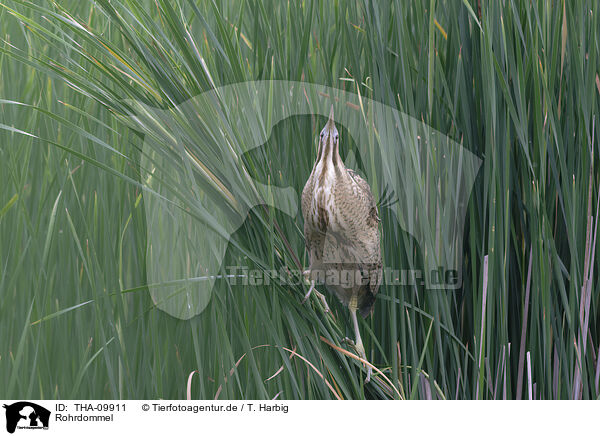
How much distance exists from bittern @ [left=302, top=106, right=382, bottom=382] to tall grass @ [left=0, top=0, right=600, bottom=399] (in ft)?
0.08

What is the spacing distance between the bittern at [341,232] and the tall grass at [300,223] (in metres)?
0.02

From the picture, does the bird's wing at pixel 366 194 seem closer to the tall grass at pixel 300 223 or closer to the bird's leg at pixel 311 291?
the tall grass at pixel 300 223

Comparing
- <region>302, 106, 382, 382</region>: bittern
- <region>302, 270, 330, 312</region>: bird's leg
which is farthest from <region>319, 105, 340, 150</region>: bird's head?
<region>302, 270, 330, 312</region>: bird's leg

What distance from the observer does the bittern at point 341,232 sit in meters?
0.70

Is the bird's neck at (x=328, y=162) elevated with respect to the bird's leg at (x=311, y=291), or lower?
elevated

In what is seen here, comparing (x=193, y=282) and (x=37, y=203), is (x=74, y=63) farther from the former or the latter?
(x=193, y=282)

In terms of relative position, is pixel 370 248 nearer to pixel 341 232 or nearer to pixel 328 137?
pixel 341 232

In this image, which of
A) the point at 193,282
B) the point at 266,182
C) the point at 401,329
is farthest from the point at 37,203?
the point at 401,329

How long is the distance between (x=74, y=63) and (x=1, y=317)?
480 mm

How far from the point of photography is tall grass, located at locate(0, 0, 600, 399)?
74 cm

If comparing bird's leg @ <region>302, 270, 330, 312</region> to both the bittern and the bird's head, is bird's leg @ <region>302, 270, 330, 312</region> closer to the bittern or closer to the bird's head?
the bittern

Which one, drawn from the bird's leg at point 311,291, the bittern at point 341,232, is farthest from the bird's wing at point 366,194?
the bird's leg at point 311,291

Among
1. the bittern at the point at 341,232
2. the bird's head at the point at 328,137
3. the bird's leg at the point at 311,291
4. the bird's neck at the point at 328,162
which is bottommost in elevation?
the bird's leg at the point at 311,291
